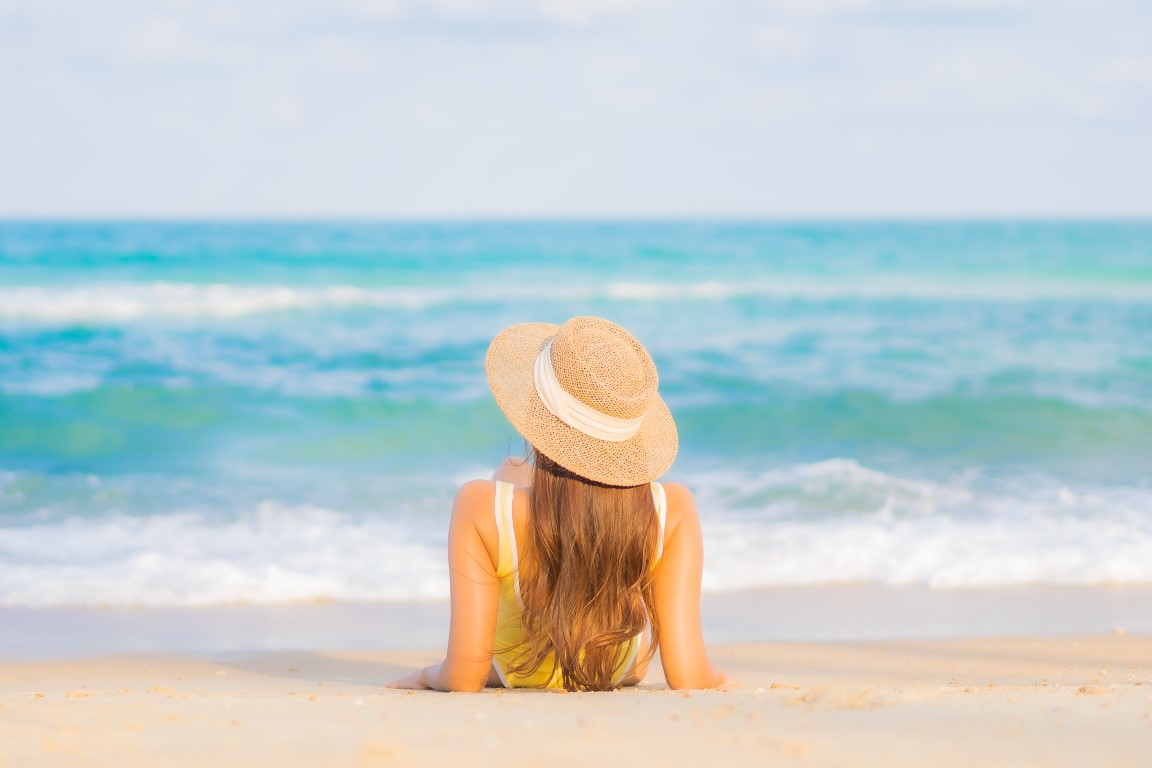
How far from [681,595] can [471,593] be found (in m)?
0.54

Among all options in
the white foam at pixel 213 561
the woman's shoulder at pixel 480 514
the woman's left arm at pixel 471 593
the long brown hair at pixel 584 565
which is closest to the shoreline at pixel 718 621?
the white foam at pixel 213 561

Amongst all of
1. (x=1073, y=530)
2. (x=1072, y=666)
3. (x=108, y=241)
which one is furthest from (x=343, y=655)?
(x=108, y=241)

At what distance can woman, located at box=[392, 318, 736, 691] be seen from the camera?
2641 millimetres

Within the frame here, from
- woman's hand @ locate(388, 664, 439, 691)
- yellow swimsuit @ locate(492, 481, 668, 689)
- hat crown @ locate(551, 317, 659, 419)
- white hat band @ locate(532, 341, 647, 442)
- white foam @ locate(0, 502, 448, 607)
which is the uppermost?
hat crown @ locate(551, 317, 659, 419)

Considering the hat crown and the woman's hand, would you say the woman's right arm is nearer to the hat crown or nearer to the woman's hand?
the hat crown

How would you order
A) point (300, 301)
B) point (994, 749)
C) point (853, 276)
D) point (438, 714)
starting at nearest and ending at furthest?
point (994, 749) < point (438, 714) < point (300, 301) < point (853, 276)

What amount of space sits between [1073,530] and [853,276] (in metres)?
20.4

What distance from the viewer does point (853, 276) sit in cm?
2633

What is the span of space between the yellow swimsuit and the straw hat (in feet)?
0.49

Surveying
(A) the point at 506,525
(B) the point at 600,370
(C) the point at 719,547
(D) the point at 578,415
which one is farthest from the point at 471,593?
(C) the point at 719,547

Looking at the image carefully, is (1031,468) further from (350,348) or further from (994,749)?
(350,348)

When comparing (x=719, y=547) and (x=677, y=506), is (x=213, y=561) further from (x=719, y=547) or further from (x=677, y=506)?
(x=677, y=506)

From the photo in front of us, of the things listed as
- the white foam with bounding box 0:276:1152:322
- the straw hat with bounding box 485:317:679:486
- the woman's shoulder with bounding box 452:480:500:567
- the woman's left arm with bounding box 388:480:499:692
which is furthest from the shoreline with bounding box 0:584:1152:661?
the white foam with bounding box 0:276:1152:322

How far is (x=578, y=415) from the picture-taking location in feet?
8.64
